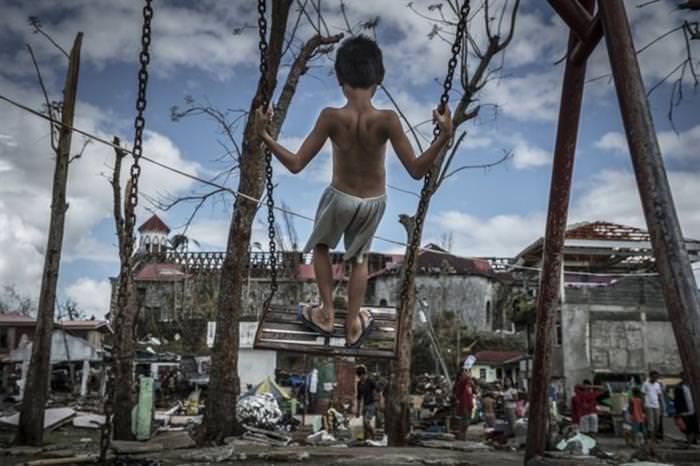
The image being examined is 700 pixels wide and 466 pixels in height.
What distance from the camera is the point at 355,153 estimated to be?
4.58 metres

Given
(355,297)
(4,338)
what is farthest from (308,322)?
(4,338)

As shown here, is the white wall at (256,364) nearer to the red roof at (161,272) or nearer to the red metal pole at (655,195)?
the red roof at (161,272)

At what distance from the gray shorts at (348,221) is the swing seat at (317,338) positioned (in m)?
0.64

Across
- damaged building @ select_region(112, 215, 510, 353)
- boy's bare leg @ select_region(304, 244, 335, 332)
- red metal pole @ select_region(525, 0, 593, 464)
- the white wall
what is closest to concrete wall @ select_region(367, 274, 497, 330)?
damaged building @ select_region(112, 215, 510, 353)

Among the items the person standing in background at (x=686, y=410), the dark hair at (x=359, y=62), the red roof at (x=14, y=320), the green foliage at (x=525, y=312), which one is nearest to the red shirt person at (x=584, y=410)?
the person standing in background at (x=686, y=410)

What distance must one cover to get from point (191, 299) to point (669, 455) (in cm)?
3871

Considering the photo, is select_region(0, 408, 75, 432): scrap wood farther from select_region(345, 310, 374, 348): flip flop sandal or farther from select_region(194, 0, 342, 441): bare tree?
select_region(345, 310, 374, 348): flip flop sandal

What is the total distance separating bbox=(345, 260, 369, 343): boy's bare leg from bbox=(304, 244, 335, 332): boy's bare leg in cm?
16

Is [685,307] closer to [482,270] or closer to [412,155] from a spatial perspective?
[412,155]

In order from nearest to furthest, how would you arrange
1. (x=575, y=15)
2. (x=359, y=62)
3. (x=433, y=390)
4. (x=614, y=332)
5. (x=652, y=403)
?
(x=359, y=62) → (x=575, y=15) → (x=652, y=403) → (x=614, y=332) → (x=433, y=390)

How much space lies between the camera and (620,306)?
28.6 metres

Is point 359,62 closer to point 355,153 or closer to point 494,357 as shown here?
point 355,153

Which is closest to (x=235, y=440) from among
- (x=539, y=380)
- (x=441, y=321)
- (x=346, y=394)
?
(x=539, y=380)

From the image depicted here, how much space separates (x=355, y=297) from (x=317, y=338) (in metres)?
0.46
